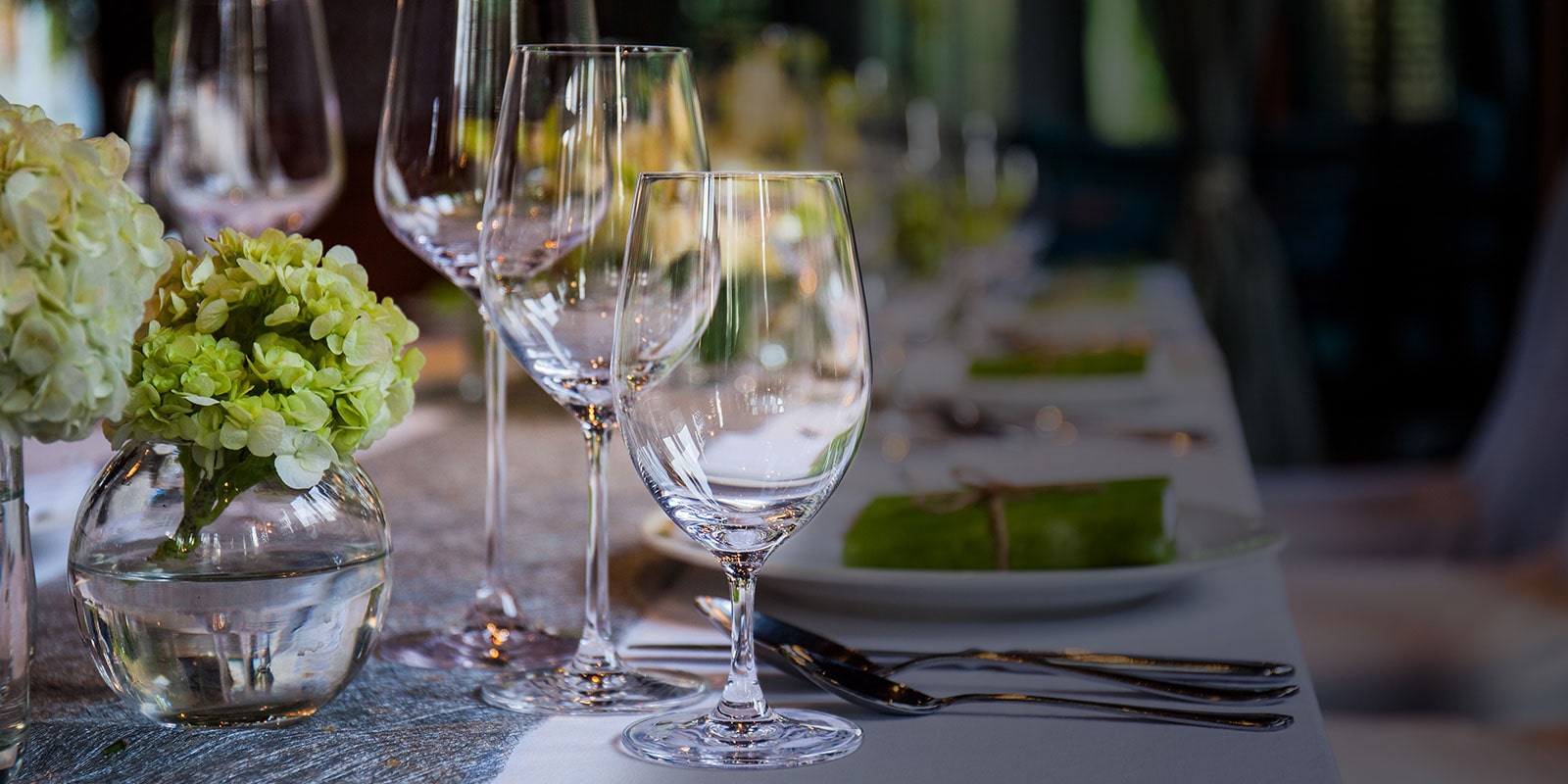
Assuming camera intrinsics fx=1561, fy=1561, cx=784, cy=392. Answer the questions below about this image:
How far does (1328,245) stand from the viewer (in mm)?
5391

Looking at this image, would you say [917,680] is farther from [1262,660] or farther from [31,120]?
[31,120]

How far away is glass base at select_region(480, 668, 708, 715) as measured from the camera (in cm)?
68

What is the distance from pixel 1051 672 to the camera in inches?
28.3

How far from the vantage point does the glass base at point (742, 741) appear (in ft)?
1.97

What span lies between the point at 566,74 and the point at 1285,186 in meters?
5.11

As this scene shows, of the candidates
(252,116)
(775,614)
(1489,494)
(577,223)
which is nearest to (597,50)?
(577,223)

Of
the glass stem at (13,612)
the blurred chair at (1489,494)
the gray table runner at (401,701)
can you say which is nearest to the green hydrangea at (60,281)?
the glass stem at (13,612)

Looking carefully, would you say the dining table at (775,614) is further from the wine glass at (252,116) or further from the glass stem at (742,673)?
the wine glass at (252,116)

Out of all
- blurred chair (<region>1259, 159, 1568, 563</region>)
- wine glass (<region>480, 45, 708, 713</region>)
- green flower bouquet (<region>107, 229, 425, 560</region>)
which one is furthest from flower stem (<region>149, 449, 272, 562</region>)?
blurred chair (<region>1259, 159, 1568, 563</region>)

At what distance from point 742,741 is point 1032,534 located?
289 mm

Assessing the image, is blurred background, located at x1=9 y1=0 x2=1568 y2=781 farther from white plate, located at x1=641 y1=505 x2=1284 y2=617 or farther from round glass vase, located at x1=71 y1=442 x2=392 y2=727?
round glass vase, located at x1=71 y1=442 x2=392 y2=727

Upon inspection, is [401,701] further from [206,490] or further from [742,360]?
[742,360]

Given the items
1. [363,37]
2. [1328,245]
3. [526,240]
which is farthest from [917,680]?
[1328,245]

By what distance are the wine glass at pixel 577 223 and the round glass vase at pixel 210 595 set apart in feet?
0.32
